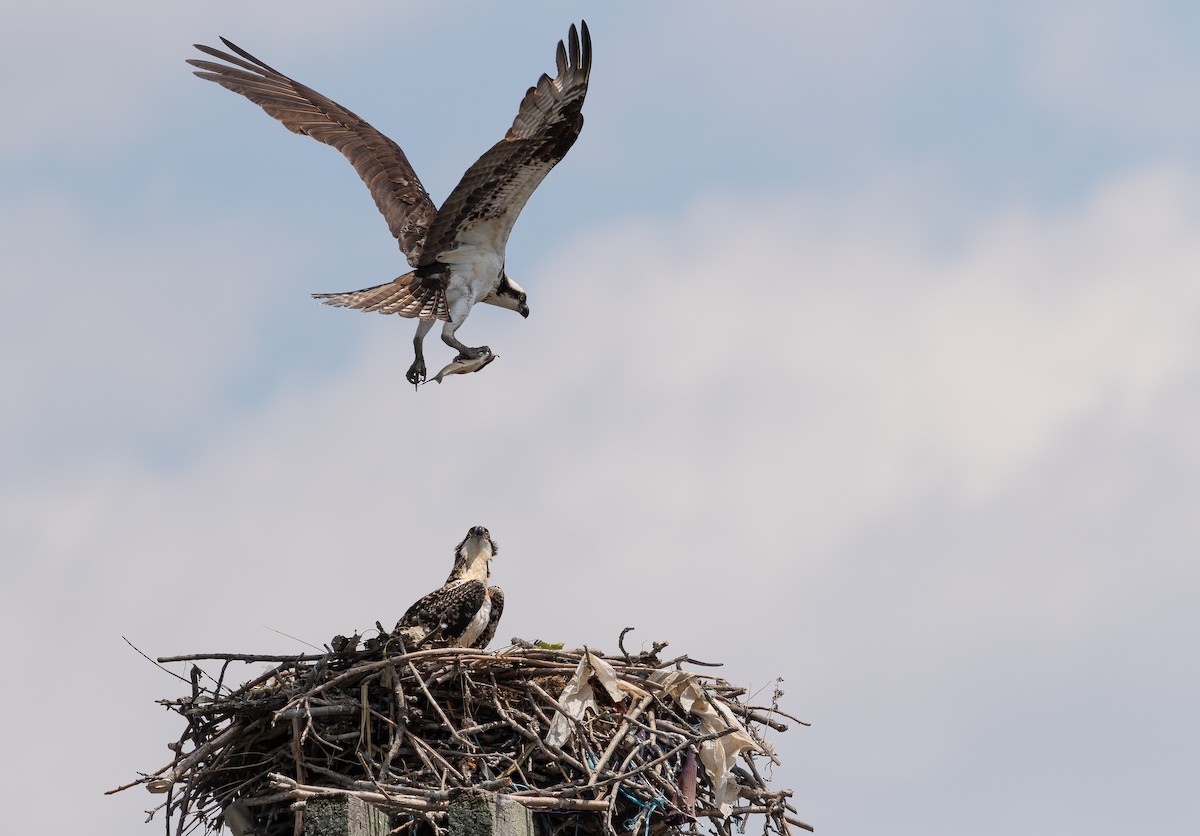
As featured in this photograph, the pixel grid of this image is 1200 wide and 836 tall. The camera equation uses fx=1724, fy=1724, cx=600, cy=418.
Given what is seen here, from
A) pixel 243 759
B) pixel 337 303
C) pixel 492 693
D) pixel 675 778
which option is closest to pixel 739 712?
pixel 675 778

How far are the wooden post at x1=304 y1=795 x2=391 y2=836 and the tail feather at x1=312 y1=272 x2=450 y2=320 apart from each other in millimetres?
4490

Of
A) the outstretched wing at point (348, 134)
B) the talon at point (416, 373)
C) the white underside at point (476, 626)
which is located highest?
the outstretched wing at point (348, 134)

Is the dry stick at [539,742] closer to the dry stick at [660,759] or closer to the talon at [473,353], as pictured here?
the dry stick at [660,759]

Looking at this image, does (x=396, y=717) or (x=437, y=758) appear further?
(x=396, y=717)

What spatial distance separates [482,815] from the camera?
5691 millimetres

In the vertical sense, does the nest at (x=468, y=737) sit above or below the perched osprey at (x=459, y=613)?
below

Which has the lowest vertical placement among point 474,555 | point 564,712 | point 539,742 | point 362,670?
point 539,742

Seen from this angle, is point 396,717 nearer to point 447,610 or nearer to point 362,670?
point 362,670

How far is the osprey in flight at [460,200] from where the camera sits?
30.3 feet

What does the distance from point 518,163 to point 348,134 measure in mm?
2789

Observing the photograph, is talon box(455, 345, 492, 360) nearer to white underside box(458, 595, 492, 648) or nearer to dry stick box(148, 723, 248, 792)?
white underside box(458, 595, 492, 648)

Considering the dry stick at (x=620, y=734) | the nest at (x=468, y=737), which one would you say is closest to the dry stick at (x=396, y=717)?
the nest at (x=468, y=737)

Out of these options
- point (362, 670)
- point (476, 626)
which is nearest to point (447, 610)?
point (476, 626)

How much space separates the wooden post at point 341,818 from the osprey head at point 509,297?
5166 mm
